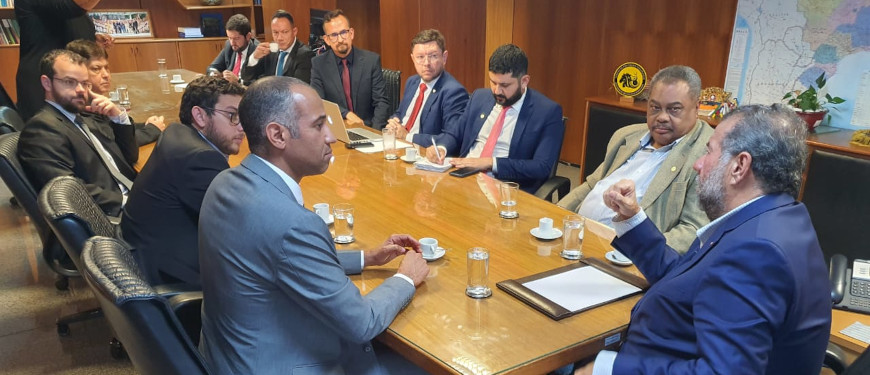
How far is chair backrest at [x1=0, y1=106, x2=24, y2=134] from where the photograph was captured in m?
2.95

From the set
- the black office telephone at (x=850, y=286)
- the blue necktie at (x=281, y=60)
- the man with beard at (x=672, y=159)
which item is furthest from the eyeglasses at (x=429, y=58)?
the black office telephone at (x=850, y=286)

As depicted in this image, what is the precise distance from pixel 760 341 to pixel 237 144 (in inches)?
76.0

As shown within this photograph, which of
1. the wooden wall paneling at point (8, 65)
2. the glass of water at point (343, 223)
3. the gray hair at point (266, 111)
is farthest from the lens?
the wooden wall paneling at point (8, 65)

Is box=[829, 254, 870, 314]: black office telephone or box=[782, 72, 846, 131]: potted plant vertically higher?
box=[782, 72, 846, 131]: potted plant

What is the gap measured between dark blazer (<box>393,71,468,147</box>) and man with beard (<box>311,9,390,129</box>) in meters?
0.69

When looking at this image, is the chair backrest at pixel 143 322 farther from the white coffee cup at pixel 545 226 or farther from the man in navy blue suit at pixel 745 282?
the white coffee cup at pixel 545 226

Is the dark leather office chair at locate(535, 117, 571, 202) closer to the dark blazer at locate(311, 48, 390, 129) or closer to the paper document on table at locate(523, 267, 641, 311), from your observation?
the paper document on table at locate(523, 267, 641, 311)

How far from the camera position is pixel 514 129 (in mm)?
3289

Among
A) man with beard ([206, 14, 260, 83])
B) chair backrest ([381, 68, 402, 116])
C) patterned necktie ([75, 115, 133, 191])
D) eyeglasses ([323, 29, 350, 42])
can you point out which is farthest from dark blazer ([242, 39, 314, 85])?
patterned necktie ([75, 115, 133, 191])

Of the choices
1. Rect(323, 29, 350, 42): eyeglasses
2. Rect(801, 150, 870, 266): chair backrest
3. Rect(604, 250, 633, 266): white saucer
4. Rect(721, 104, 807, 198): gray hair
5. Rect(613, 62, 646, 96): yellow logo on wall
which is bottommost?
Rect(801, 150, 870, 266): chair backrest

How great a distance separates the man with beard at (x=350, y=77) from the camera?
4.60m

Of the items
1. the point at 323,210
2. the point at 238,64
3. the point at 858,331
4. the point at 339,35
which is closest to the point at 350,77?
the point at 339,35

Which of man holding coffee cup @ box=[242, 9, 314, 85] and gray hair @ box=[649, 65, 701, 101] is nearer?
gray hair @ box=[649, 65, 701, 101]

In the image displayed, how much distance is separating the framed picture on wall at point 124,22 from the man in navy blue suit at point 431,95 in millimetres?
5739
